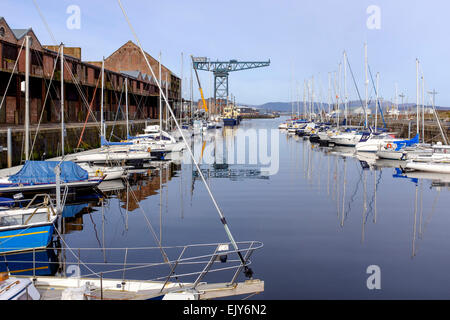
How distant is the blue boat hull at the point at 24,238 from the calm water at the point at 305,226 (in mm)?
1008

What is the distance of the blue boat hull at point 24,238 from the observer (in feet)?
48.8

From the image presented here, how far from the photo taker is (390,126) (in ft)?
298

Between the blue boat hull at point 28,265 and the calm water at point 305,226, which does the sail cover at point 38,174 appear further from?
the blue boat hull at point 28,265

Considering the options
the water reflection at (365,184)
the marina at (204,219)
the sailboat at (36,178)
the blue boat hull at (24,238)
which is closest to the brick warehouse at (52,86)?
the marina at (204,219)

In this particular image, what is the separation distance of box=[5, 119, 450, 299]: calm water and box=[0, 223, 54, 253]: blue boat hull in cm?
101

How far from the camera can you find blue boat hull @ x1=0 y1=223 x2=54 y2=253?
1488 centimetres

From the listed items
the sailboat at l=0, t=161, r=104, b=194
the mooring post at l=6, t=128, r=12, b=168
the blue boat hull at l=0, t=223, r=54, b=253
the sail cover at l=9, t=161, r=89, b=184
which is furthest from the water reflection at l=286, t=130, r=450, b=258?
the mooring post at l=6, t=128, r=12, b=168

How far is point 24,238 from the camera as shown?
49.6ft

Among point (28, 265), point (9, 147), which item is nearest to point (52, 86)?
point (9, 147)

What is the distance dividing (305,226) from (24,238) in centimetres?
1082

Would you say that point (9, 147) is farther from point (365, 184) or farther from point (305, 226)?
point (365, 184)

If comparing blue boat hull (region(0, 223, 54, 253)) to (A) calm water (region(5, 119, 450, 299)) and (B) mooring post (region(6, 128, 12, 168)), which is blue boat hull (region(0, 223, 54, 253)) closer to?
(A) calm water (region(5, 119, 450, 299))

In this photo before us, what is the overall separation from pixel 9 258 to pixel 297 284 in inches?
347
